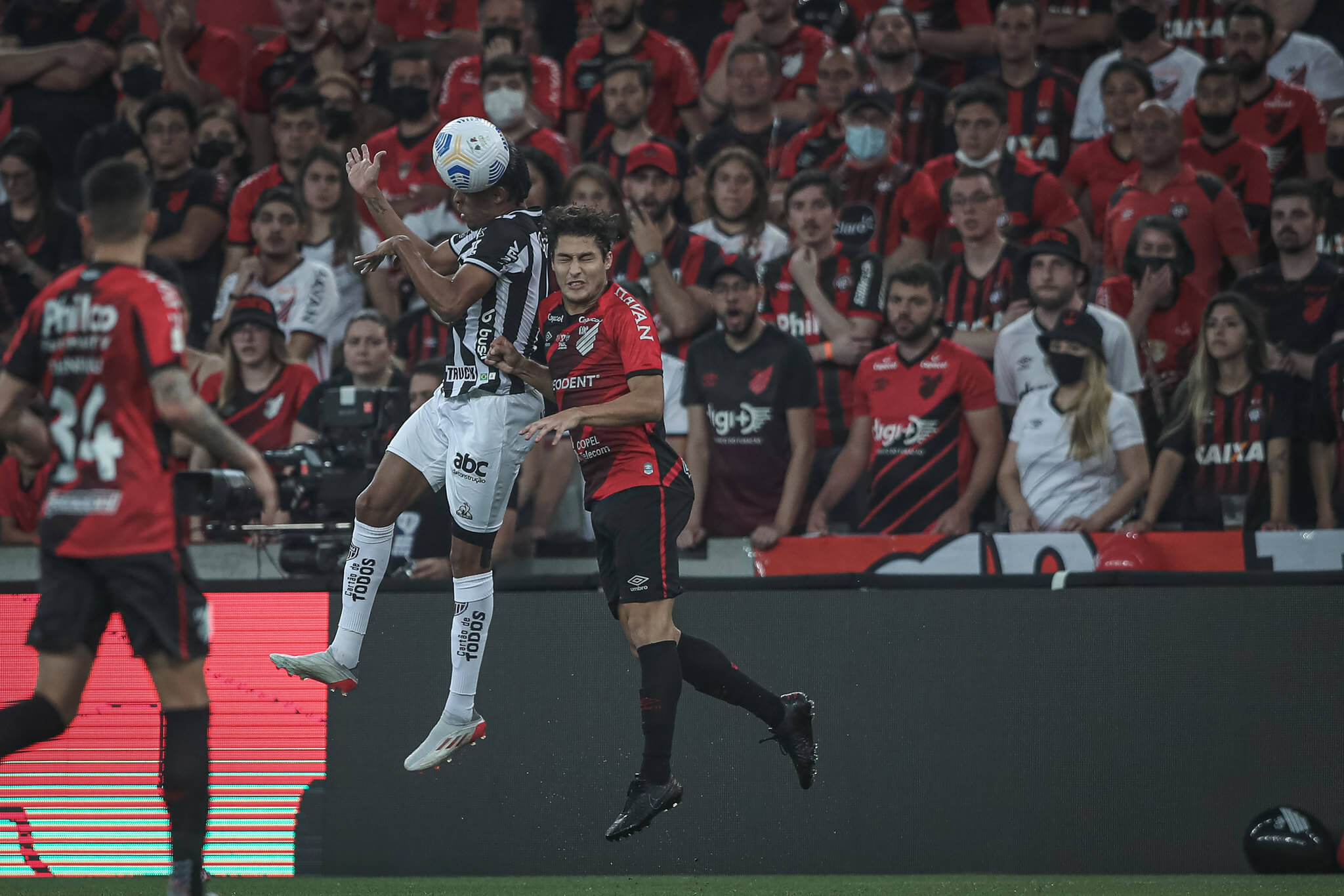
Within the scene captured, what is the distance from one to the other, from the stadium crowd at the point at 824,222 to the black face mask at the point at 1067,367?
2.6 inches

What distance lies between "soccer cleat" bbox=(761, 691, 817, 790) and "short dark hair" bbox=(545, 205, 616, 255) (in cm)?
211

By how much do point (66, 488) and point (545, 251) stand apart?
94.8 inches

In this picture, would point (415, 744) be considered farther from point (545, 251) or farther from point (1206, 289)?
point (1206, 289)

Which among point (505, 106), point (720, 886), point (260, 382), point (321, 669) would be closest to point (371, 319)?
point (260, 382)

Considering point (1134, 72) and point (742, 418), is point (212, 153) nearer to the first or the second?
point (742, 418)

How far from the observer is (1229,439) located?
899 centimetres

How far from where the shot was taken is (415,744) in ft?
26.3

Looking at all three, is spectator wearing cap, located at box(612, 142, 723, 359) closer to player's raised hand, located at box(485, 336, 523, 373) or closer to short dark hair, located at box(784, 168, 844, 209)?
short dark hair, located at box(784, 168, 844, 209)

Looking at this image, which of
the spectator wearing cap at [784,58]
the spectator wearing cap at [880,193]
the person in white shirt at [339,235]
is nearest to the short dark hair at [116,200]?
the person in white shirt at [339,235]

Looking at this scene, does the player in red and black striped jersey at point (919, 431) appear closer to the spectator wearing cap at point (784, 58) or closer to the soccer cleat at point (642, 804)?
the soccer cleat at point (642, 804)

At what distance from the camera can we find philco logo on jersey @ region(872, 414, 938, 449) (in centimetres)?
932

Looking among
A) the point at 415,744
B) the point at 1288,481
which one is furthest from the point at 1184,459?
the point at 415,744

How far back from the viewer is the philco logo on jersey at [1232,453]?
895cm

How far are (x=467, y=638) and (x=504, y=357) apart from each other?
1.38 metres
